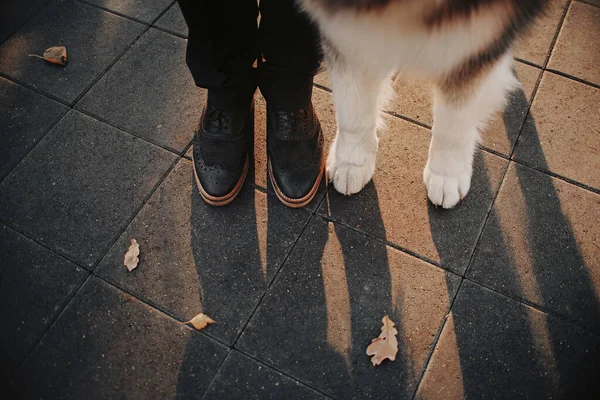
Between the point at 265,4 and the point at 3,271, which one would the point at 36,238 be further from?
the point at 265,4

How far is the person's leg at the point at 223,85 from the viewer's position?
1692 millimetres

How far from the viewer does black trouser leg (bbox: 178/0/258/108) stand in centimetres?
166

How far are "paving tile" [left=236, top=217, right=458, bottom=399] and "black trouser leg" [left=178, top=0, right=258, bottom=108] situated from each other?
26.5 inches

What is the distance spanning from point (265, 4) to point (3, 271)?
149 cm

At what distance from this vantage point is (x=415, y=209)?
6.77ft

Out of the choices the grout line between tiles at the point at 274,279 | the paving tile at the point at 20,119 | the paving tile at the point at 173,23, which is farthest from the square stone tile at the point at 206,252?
the paving tile at the point at 173,23

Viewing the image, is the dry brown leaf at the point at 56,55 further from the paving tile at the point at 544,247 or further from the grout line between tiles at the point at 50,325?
the paving tile at the point at 544,247

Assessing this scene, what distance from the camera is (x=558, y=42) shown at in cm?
247

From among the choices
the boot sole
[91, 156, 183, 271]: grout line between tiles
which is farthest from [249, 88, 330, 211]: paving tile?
[91, 156, 183, 271]: grout line between tiles

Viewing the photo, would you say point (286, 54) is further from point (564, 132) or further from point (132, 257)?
point (564, 132)

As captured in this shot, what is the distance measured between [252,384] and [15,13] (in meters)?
2.43

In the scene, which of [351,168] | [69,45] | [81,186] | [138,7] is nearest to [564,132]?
[351,168]

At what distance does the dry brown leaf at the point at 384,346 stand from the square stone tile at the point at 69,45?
1.84 meters

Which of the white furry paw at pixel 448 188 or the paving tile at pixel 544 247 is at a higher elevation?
the white furry paw at pixel 448 188
